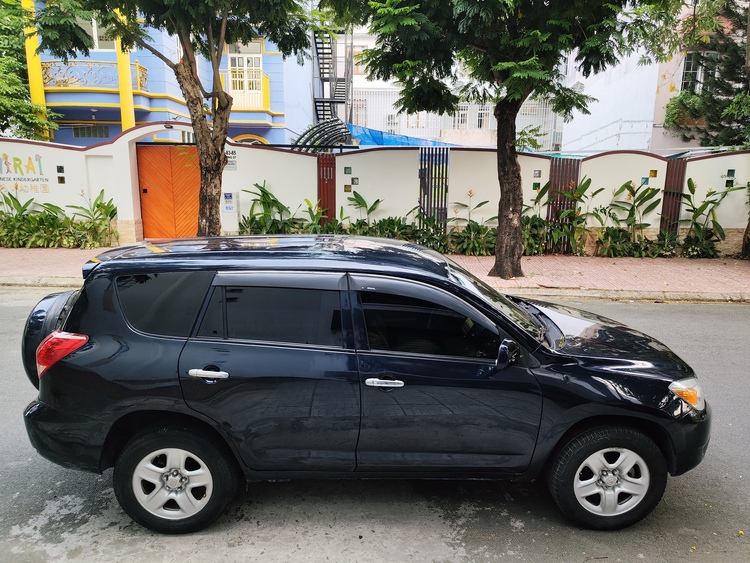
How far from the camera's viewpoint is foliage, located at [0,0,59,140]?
51.3ft

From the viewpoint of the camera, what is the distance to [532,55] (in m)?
8.62

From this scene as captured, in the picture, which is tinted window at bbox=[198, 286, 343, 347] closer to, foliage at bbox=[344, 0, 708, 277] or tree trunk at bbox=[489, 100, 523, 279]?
foliage at bbox=[344, 0, 708, 277]

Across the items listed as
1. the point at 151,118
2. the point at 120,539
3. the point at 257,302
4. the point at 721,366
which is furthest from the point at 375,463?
the point at 151,118

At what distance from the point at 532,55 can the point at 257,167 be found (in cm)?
718

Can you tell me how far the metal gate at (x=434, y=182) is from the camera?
13.2m

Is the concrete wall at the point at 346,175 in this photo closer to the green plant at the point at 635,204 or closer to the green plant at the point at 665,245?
the green plant at the point at 635,204

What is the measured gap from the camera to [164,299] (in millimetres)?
3129

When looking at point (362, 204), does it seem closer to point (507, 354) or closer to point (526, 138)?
point (526, 138)

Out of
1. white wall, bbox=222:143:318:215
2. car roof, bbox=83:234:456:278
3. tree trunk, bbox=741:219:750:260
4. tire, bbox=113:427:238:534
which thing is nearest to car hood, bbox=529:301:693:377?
car roof, bbox=83:234:456:278

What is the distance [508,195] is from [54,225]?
412 inches

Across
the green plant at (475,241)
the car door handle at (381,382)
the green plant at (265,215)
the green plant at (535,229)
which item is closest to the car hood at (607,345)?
the car door handle at (381,382)

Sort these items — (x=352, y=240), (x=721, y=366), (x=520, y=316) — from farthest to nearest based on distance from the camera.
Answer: (x=721, y=366)
(x=352, y=240)
(x=520, y=316)

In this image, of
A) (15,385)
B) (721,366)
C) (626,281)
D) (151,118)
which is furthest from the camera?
(151,118)

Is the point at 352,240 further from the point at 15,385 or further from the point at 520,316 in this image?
the point at 15,385
